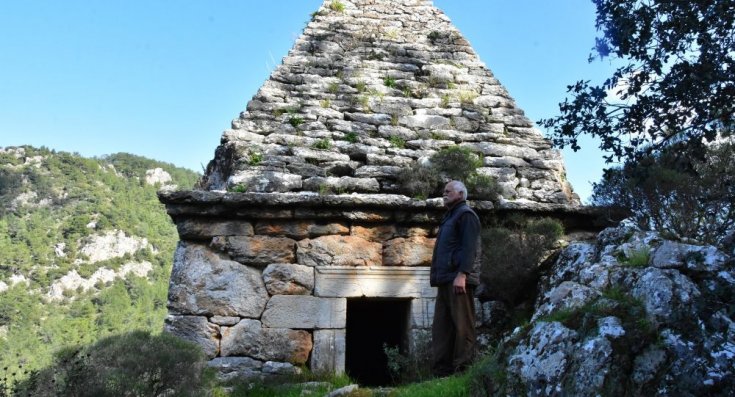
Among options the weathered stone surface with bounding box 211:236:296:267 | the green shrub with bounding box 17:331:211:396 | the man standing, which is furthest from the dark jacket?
the green shrub with bounding box 17:331:211:396

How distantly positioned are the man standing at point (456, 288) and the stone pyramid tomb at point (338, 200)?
1.68ft

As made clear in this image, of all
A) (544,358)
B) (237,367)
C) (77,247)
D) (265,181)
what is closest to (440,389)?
(544,358)

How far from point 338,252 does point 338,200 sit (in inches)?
18.6

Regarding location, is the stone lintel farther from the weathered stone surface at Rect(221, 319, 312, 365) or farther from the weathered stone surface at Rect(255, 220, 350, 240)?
the weathered stone surface at Rect(221, 319, 312, 365)

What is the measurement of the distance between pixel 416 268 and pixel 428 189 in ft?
2.75

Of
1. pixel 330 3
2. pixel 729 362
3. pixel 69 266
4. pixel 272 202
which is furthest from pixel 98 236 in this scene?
pixel 729 362

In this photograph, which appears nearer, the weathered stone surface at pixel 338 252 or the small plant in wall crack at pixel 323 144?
the weathered stone surface at pixel 338 252

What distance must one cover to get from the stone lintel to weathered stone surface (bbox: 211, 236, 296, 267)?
1.12 feet

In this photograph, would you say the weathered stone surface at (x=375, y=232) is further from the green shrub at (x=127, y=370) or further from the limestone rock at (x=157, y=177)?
the limestone rock at (x=157, y=177)

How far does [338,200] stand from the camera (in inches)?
208

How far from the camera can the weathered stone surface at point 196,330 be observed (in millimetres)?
4945

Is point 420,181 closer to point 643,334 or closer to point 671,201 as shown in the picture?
point 671,201

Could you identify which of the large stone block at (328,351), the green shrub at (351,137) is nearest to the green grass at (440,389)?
the large stone block at (328,351)

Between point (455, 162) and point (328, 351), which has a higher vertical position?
point (455, 162)
